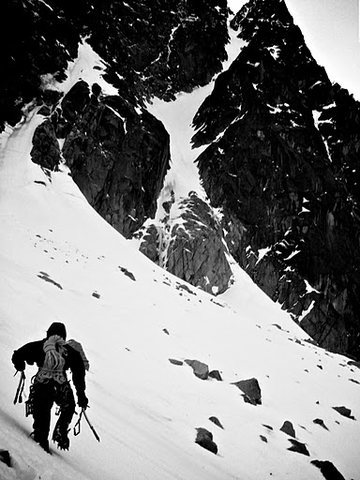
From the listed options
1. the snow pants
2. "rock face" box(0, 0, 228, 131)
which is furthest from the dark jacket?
"rock face" box(0, 0, 228, 131)

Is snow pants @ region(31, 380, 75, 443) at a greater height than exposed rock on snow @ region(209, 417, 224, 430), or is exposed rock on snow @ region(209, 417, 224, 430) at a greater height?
snow pants @ region(31, 380, 75, 443)

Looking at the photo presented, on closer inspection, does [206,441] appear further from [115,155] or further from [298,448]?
[115,155]

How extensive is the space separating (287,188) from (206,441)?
204 ft

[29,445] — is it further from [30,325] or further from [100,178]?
[100,178]

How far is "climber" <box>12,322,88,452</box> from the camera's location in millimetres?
3250

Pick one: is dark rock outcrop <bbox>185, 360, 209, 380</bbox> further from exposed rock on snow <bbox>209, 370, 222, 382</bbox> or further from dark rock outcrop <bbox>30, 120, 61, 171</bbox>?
dark rock outcrop <bbox>30, 120, 61, 171</bbox>

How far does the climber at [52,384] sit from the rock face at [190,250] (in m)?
38.1

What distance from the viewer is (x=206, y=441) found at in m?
6.77

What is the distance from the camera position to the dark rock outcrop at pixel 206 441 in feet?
22.1

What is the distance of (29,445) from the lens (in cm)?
297

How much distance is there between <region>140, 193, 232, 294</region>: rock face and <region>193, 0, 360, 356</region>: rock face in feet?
32.6

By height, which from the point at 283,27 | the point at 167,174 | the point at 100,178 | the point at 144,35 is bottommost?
the point at 100,178

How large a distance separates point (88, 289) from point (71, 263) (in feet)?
9.91

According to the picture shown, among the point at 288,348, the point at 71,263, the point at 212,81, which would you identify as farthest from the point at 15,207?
the point at 212,81
